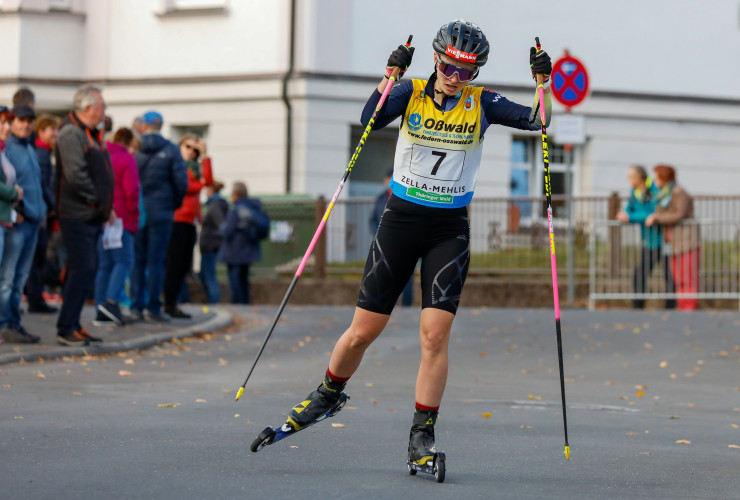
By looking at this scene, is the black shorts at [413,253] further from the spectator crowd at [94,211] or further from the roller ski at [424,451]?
the spectator crowd at [94,211]

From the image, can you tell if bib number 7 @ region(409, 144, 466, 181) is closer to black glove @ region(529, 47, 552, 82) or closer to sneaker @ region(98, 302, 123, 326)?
black glove @ region(529, 47, 552, 82)

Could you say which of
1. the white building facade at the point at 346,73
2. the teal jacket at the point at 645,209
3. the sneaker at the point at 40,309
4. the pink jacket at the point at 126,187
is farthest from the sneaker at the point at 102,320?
the white building facade at the point at 346,73

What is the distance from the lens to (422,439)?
6523 millimetres

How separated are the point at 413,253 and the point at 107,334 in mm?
6837

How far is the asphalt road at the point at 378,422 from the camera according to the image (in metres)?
6.21

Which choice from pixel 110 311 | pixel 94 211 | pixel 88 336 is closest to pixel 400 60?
pixel 94 211

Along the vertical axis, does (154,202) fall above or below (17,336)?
above

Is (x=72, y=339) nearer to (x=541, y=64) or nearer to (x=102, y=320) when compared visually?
(x=102, y=320)

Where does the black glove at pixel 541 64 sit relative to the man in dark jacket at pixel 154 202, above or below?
above

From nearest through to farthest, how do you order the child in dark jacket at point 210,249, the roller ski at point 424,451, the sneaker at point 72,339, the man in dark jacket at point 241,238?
the roller ski at point 424,451
the sneaker at point 72,339
the man in dark jacket at point 241,238
the child in dark jacket at point 210,249

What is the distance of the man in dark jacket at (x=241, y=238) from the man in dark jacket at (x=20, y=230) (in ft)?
25.8

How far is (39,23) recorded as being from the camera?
1042 inches

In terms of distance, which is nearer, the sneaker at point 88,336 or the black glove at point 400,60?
the black glove at point 400,60

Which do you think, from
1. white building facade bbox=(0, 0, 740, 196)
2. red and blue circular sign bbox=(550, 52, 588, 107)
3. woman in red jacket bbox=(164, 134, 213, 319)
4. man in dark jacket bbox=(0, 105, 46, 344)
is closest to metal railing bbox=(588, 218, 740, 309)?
red and blue circular sign bbox=(550, 52, 588, 107)
